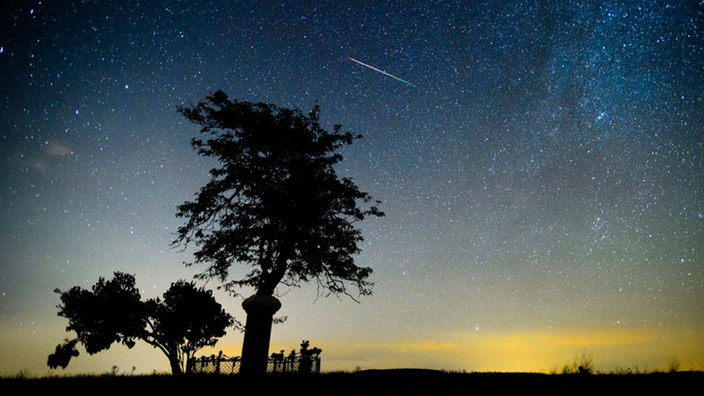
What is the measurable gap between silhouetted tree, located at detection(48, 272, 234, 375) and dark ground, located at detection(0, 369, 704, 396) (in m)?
11.1

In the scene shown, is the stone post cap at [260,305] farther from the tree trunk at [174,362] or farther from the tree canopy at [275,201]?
the tree trunk at [174,362]

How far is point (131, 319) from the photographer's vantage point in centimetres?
2483

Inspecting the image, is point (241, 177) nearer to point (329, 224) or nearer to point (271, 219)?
point (271, 219)

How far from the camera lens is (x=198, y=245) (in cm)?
1623

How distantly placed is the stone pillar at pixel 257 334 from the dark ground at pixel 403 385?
1.16ft

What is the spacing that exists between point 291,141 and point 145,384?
1008cm

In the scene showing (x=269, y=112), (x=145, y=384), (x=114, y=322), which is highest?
(x=269, y=112)

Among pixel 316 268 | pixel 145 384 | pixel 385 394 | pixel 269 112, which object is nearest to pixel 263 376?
pixel 385 394

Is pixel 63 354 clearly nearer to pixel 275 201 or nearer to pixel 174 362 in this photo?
pixel 174 362

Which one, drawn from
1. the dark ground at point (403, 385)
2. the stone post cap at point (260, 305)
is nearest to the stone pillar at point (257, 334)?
the stone post cap at point (260, 305)

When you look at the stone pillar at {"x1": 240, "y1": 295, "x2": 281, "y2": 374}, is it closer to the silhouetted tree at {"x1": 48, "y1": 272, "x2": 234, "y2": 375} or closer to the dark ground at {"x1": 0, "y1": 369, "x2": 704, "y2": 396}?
the dark ground at {"x1": 0, "y1": 369, "x2": 704, "y2": 396}

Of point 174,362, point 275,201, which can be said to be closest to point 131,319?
point 174,362

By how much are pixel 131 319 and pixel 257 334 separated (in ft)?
58.3

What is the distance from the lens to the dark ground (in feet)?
26.5
